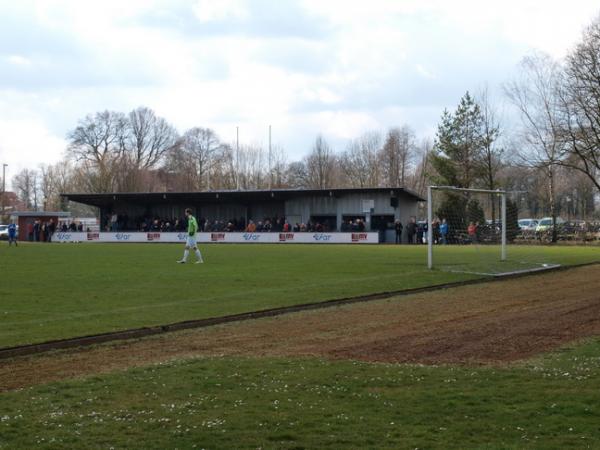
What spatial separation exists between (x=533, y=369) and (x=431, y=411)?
2687 mm

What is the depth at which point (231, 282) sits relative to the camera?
2142 centimetres

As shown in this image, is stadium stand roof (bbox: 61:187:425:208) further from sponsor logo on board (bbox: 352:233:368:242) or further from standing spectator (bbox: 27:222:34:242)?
sponsor logo on board (bbox: 352:233:368:242)

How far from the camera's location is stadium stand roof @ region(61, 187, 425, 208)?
61.0 m

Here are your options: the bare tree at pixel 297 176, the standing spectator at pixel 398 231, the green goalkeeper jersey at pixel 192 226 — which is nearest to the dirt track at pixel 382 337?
the green goalkeeper jersey at pixel 192 226

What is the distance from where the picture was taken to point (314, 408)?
7609 mm

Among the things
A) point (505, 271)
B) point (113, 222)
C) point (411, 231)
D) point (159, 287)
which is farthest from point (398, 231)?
point (159, 287)

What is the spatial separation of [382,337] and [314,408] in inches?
198

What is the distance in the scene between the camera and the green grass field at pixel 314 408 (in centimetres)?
654

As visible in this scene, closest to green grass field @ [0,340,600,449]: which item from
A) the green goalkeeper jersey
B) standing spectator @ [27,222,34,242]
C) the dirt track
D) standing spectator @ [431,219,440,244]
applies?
the dirt track

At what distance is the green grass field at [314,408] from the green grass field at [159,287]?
3.97 metres

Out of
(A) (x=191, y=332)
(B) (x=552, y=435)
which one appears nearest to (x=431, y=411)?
(B) (x=552, y=435)

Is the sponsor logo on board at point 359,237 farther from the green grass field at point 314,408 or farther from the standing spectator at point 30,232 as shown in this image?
the green grass field at point 314,408

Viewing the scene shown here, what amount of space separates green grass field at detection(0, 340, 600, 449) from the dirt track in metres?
0.90

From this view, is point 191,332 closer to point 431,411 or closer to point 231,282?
point 431,411
